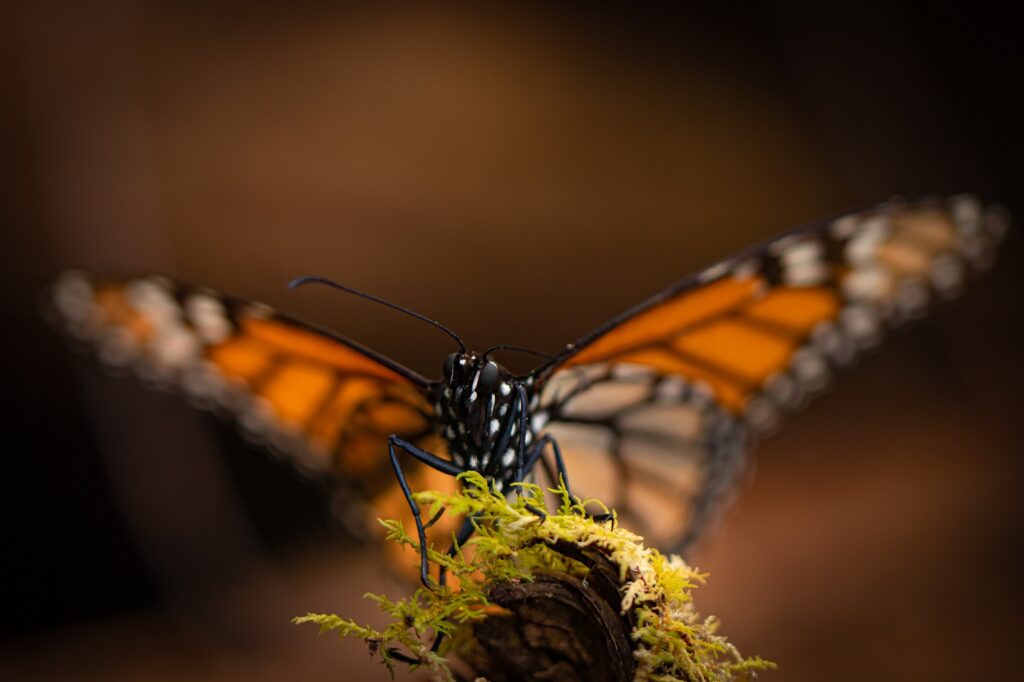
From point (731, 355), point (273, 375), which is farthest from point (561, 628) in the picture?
point (273, 375)

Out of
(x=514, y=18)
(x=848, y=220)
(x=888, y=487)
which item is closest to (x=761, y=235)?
(x=888, y=487)

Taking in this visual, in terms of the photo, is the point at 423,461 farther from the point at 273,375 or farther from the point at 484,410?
the point at 273,375

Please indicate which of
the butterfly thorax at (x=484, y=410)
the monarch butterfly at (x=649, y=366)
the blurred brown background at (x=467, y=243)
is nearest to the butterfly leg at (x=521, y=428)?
the butterfly thorax at (x=484, y=410)

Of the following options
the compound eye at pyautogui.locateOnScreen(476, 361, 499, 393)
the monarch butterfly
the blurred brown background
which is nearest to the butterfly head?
the compound eye at pyautogui.locateOnScreen(476, 361, 499, 393)

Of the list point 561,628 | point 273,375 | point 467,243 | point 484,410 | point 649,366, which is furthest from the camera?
point 467,243

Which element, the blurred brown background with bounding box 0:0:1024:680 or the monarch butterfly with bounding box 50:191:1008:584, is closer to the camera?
the monarch butterfly with bounding box 50:191:1008:584

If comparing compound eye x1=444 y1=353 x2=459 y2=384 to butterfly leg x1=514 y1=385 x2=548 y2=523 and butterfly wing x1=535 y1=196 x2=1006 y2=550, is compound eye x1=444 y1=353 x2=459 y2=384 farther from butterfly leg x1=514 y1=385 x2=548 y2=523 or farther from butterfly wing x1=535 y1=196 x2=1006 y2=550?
butterfly wing x1=535 y1=196 x2=1006 y2=550

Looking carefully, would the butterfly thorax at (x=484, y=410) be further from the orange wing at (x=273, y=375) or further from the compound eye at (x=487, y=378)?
the orange wing at (x=273, y=375)
